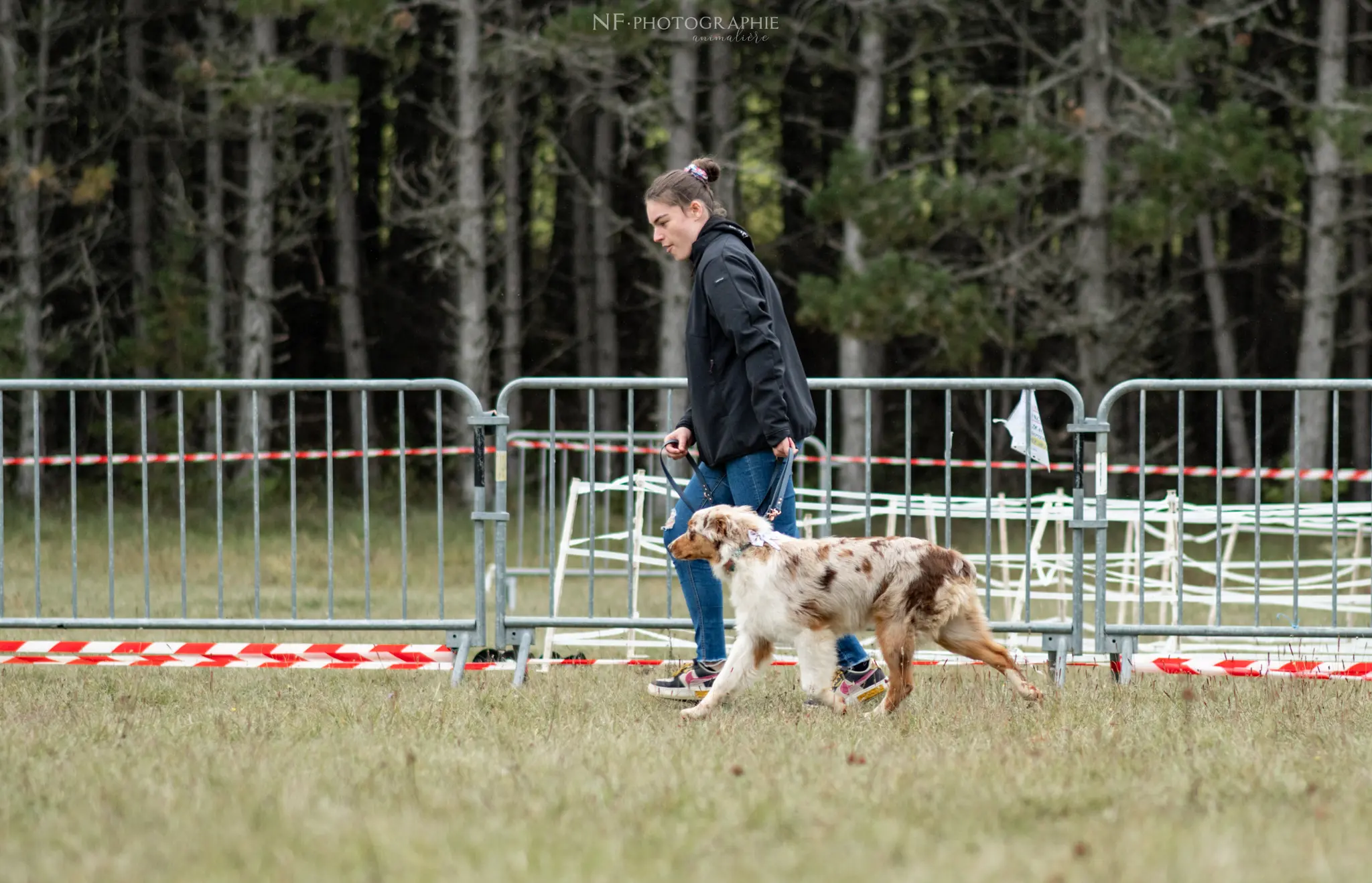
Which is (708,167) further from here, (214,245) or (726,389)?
(214,245)

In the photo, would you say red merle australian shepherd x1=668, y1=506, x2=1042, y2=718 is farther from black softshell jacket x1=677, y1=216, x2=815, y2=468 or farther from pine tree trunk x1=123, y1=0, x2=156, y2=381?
pine tree trunk x1=123, y1=0, x2=156, y2=381

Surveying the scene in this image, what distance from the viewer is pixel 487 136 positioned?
2580 cm

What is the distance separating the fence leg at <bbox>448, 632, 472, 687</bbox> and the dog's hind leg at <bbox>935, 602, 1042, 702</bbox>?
2.21 m

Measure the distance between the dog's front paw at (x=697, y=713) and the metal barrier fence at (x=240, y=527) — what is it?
150 cm

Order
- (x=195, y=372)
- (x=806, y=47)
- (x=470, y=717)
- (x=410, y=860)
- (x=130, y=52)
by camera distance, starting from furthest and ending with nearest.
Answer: (x=130, y=52) < (x=195, y=372) < (x=806, y=47) < (x=470, y=717) < (x=410, y=860)

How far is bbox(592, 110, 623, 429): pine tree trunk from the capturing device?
81.4 ft

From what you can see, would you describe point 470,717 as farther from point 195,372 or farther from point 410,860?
point 195,372

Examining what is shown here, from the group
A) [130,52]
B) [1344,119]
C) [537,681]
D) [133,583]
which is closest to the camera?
[537,681]

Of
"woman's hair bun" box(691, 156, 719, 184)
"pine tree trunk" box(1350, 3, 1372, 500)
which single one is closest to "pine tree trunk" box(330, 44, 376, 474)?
"pine tree trunk" box(1350, 3, 1372, 500)

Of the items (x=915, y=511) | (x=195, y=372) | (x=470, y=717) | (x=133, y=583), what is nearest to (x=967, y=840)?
(x=470, y=717)

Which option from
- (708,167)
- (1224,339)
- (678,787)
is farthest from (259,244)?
(678,787)

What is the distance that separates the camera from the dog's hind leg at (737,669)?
6.12m

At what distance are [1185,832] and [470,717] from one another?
9.21 ft

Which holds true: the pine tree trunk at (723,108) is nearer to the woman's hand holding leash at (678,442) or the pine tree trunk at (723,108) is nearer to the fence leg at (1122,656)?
the fence leg at (1122,656)
